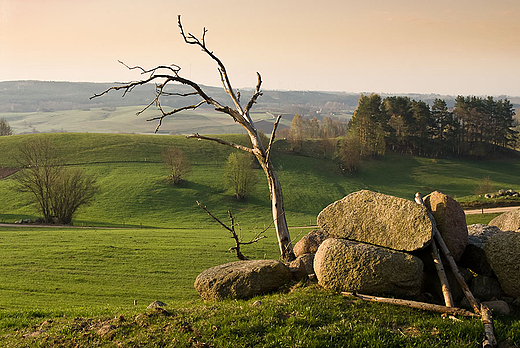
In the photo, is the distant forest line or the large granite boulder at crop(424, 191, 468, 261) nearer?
the large granite boulder at crop(424, 191, 468, 261)

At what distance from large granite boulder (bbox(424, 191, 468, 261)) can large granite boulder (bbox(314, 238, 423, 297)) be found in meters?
1.62

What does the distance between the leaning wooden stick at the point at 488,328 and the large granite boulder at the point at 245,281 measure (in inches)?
241

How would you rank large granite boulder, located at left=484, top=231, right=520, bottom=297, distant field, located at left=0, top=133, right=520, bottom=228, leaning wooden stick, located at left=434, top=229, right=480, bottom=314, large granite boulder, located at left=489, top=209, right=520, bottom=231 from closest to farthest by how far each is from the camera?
1. leaning wooden stick, located at left=434, top=229, right=480, bottom=314
2. large granite boulder, located at left=484, top=231, right=520, bottom=297
3. large granite boulder, located at left=489, top=209, right=520, bottom=231
4. distant field, located at left=0, top=133, right=520, bottom=228

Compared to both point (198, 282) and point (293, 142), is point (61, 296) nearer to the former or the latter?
point (198, 282)

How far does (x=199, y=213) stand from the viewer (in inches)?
2960

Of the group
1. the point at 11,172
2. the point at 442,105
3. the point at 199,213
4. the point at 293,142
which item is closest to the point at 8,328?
the point at 199,213

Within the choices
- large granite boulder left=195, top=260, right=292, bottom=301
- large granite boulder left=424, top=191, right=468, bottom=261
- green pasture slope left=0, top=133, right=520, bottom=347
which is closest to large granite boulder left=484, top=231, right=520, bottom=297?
large granite boulder left=424, top=191, right=468, bottom=261

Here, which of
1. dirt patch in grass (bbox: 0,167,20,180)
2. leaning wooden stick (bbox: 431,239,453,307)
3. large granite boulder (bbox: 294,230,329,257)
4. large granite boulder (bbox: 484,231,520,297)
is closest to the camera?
leaning wooden stick (bbox: 431,239,453,307)

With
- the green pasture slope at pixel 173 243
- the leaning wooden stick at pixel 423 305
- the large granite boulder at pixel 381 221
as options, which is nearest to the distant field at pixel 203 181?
the green pasture slope at pixel 173 243

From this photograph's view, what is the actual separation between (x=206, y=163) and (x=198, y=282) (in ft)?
304

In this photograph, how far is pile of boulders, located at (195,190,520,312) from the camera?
1177 centimetres

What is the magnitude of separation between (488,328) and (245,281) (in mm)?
7233

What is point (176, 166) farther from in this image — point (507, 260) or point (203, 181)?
point (507, 260)

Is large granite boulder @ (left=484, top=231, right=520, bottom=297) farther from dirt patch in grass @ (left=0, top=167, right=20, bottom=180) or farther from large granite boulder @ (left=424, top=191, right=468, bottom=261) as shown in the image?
dirt patch in grass @ (left=0, top=167, right=20, bottom=180)
